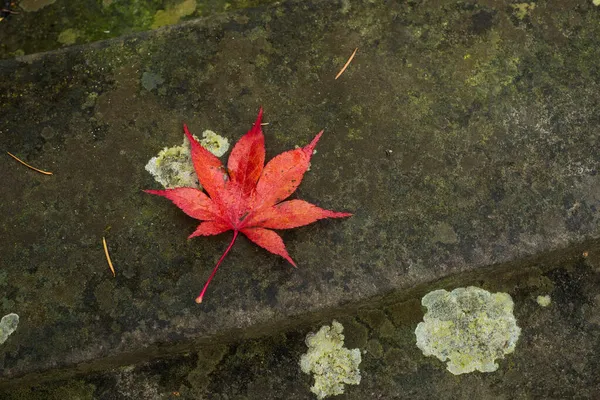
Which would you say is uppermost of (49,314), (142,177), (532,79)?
(532,79)

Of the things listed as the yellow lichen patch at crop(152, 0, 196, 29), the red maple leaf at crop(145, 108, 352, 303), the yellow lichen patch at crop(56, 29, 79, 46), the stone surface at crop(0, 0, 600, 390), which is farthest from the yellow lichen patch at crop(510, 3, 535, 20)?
the yellow lichen patch at crop(56, 29, 79, 46)

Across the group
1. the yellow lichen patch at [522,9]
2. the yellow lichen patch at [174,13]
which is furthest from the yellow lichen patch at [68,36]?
the yellow lichen patch at [522,9]

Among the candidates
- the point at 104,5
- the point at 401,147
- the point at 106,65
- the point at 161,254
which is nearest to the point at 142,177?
the point at 161,254

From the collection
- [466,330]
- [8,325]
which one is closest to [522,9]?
[466,330]

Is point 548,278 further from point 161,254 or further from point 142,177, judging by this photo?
point 142,177

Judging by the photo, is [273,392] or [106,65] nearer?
[273,392]

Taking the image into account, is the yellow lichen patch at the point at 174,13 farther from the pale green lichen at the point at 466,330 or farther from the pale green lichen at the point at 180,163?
the pale green lichen at the point at 466,330

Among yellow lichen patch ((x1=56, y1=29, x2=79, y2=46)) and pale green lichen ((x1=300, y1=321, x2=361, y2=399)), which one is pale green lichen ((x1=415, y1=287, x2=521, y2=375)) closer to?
pale green lichen ((x1=300, y1=321, x2=361, y2=399))

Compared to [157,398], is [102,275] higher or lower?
higher
